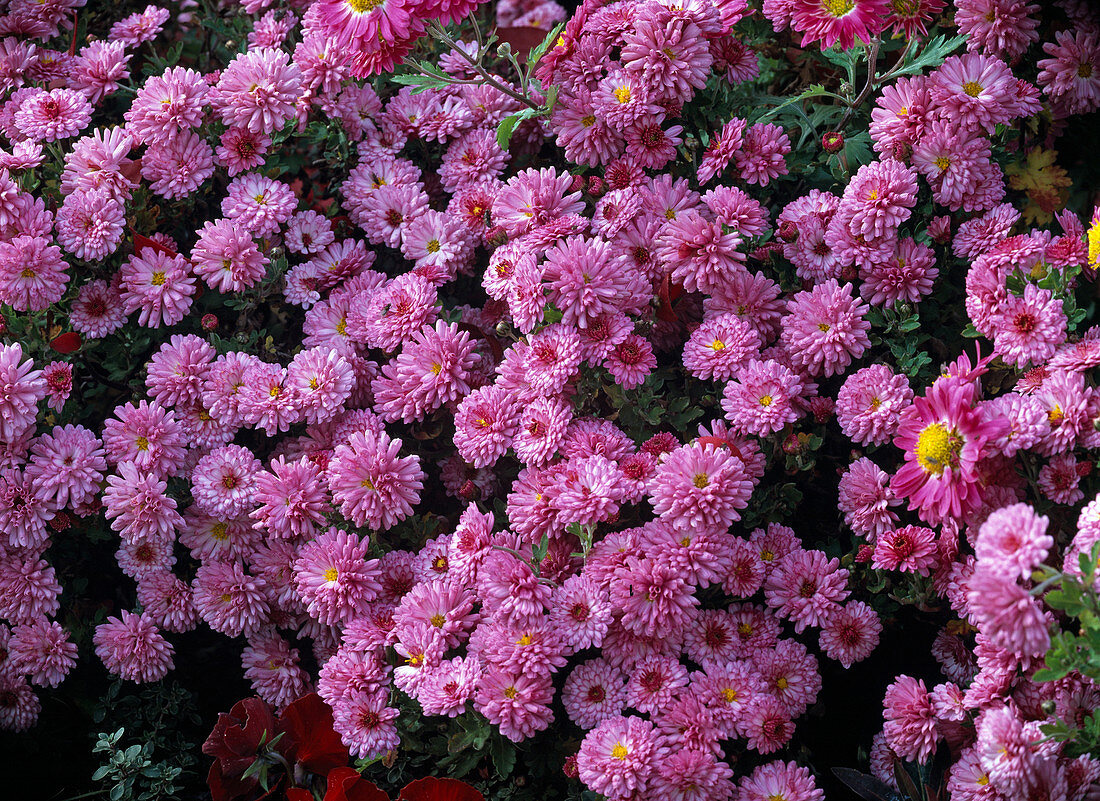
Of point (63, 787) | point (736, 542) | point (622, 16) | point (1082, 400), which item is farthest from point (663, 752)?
point (622, 16)

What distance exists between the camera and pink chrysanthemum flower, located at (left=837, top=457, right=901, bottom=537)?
158cm

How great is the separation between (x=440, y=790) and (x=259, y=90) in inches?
52.6

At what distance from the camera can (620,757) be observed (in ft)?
4.65

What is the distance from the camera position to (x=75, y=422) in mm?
1947

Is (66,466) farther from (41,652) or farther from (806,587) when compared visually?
(806,587)

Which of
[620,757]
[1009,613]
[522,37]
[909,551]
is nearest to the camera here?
[1009,613]

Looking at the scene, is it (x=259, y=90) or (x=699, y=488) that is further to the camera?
(x=259, y=90)

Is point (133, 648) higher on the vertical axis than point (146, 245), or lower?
lower

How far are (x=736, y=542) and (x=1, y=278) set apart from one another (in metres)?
1.40

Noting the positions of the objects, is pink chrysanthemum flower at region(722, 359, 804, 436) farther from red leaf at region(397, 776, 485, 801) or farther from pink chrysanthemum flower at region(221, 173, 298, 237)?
pink chrysanthemum flower at region(221, 173, 298, 237)

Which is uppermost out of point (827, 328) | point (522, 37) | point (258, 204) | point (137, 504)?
point (258, 204)

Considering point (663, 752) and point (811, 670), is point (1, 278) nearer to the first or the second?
point (663, 752)

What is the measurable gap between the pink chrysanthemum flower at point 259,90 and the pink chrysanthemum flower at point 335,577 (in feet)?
2.80

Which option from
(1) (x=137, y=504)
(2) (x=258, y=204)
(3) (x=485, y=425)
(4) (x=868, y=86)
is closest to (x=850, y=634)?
(3) (x=485, y=425)
